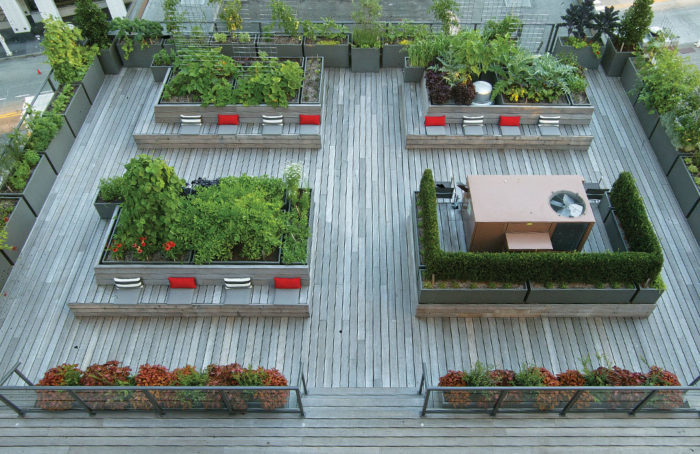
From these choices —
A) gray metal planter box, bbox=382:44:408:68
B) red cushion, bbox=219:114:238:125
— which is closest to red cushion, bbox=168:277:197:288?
red cushion, bbox=219:114:238:125

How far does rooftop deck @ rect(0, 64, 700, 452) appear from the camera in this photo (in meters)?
6.41

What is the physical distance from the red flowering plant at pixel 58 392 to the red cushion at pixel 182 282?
1.76m

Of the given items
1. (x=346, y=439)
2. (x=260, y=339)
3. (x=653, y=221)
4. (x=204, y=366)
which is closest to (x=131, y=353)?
(x=204, y=366)

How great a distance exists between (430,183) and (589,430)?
13.4 ft

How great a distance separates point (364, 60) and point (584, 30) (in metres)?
5.21

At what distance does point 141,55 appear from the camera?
1202 centimetres

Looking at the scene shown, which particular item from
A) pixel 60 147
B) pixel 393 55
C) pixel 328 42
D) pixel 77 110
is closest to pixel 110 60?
pixel 77 110

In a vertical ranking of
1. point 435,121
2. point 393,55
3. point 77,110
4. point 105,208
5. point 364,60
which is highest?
point 393,55

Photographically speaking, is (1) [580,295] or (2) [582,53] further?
(2) [582,53]

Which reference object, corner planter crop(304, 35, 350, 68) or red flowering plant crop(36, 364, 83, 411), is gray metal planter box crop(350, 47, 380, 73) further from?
red flowering plant crop(36, 364, 83, 411)

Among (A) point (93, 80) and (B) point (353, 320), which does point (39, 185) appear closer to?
(A) point (93, 80)

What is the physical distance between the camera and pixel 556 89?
10500mm

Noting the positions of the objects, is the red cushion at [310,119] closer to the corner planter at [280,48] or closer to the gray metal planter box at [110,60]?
the corner planter at [280,48]

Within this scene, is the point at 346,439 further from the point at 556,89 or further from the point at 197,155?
the point at 556,89
